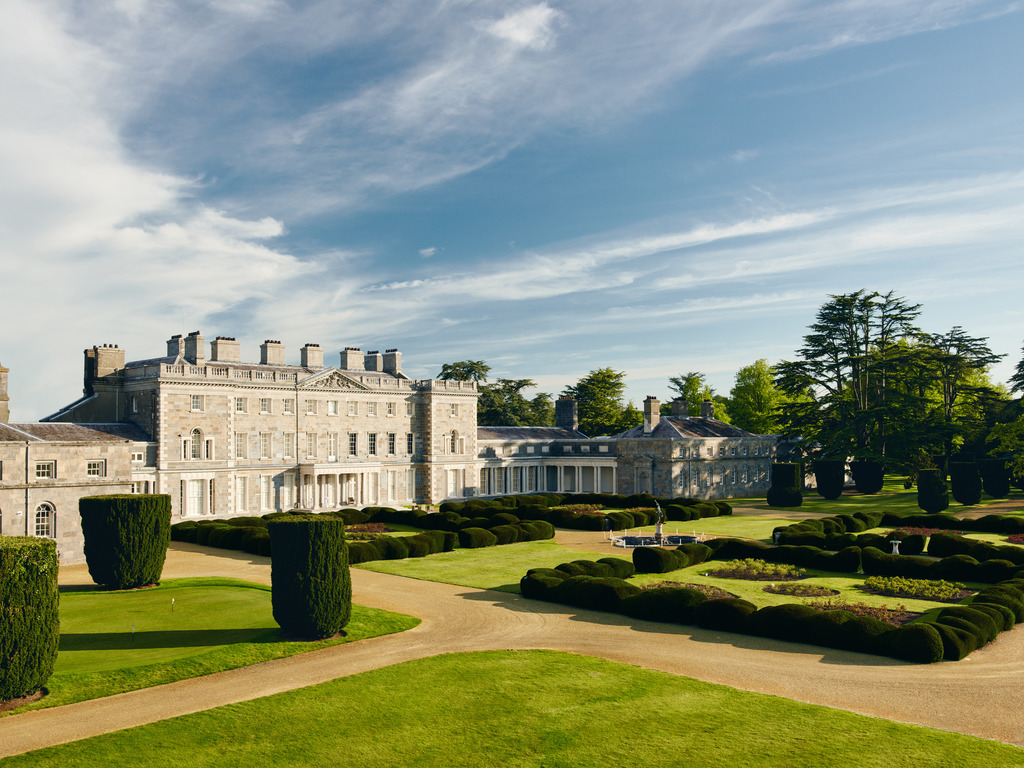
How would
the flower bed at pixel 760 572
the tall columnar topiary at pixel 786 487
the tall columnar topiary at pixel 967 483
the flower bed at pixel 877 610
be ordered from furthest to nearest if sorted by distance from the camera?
the tall columnar topiary at pixel 786 487, the tall columnar topiary at pixel 967 483, the flower bed at pixel 760 572, the flower bed at pixel 877 610

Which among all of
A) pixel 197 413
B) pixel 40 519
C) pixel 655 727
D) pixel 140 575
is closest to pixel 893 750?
pixel 655 727

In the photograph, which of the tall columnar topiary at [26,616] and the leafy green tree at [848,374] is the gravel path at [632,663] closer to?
the tall columnar topiary at [26,616]

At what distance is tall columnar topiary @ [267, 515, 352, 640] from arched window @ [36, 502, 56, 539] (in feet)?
59.9

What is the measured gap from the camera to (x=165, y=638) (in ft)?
70.5

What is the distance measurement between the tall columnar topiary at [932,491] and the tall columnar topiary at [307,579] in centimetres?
4650

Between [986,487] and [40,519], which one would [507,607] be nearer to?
[40,519]

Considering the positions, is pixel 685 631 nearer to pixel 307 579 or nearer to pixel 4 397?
pixel 307 579

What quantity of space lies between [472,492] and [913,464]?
37102 millimetres

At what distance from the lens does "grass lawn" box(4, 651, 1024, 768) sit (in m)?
13.5

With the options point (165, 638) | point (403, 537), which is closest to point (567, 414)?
point (403, 537)

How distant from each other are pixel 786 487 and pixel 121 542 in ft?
159

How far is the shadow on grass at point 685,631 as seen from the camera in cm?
1949

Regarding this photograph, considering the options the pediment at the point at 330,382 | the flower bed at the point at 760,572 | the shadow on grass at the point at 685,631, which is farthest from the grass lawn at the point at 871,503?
the shadow on grass at the point at 685,631

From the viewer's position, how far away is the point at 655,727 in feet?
48.9
